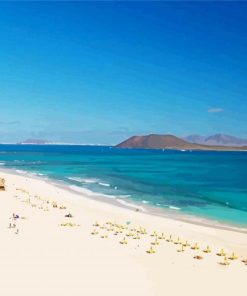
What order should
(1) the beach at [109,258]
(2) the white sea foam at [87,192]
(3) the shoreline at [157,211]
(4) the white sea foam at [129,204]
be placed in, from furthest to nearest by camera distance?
(2) the white sea foam at [87,192] → (4) the white sea foam at [129,204] → (3) the shoreline at [157,211] → (1) the beach at [109,258]

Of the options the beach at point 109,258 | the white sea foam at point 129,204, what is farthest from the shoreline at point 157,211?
the beach at point 109,258

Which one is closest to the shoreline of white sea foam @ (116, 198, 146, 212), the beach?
white sea foam @ (116, 198, 146, 212)

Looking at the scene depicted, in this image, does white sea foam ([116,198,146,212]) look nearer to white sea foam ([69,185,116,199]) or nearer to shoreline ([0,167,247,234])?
shoreline ([0,167,247,234])

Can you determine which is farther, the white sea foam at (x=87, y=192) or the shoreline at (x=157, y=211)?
the white sea foam at (x=87, y=192)

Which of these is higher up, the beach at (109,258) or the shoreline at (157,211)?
the beach at (109,258)

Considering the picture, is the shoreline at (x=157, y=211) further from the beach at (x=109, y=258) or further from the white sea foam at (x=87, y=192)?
the beach at (x=109, y=258)

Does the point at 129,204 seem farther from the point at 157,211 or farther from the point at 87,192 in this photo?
the point at 87,192

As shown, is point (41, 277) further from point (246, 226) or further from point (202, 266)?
point (246, 226)

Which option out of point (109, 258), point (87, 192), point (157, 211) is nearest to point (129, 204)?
point (157, 211)
